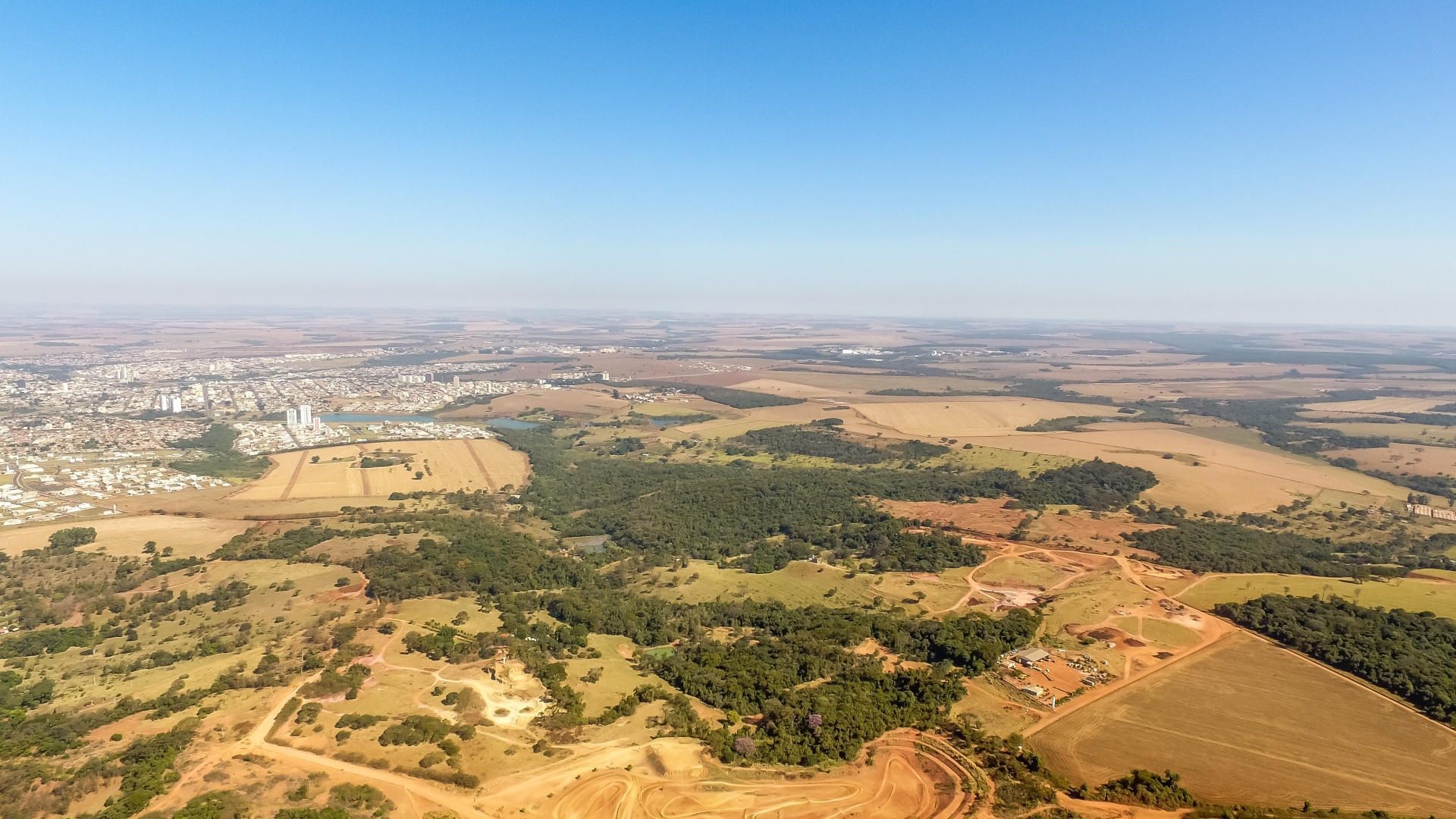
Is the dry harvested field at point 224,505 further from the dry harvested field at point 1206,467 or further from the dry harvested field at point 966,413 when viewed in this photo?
the dry harvested field at point 1206,467

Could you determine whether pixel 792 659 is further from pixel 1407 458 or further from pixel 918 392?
pixel 918 392

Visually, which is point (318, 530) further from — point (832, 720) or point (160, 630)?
point (832, 720)

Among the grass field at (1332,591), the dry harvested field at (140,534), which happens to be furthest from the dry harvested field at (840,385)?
the dry harvested field at (140,534)

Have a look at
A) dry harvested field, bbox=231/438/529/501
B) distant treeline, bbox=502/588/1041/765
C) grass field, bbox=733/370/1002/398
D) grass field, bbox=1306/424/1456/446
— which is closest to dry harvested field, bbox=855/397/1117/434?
grass field, bbox=733/370/1002/398

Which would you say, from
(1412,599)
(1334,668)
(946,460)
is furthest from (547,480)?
(1412,599)

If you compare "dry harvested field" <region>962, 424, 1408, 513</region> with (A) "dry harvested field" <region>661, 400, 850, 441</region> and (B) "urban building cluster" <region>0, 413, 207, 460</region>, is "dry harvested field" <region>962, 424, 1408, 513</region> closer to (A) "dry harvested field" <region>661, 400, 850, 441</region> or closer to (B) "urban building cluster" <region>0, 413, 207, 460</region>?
(A) "dry harvested field" <region>661, 400, 850, 441</region>

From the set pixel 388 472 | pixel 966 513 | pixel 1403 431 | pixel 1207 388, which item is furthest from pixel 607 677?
pixel 1207 388

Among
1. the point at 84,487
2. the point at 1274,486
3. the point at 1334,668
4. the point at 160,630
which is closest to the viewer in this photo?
the point at 1334,668
